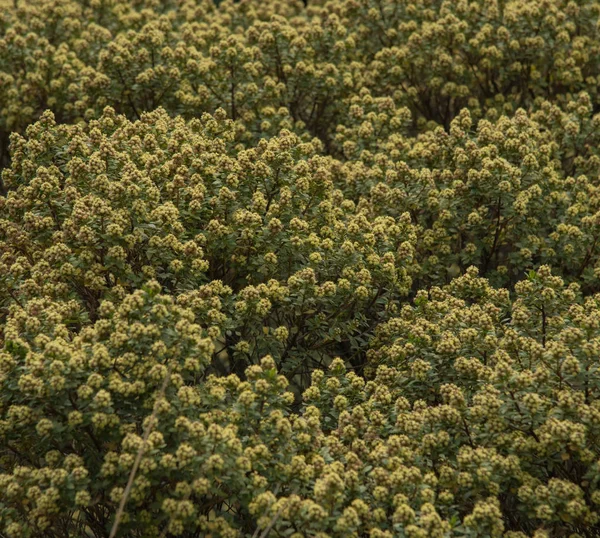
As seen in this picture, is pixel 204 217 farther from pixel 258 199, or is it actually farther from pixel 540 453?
pixel 540 453

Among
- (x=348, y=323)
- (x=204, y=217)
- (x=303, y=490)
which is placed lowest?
(x=303, y=490)

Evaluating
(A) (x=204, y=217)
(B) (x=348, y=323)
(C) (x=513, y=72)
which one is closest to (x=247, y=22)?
(C) (x=513, y=72)

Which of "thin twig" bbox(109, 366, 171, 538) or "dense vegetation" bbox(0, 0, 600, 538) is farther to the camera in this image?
"dense vegetation" bbox(0, 0, 600, 538)

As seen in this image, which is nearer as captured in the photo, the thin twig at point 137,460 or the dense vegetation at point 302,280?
the thin twig at point 137,460

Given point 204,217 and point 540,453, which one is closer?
point 540,453

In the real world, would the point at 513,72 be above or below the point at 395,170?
above

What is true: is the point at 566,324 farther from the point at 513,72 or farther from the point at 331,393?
the point at 513,72

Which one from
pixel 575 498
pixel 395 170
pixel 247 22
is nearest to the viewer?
pixel 575 498

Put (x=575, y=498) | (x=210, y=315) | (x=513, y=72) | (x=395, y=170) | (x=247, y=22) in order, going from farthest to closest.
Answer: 1. (x=247, y=22)
2. (x=513, y=72)
3. (x=395, y=170)
4. (x=210, y=315)
5. (x=575, y=498)
